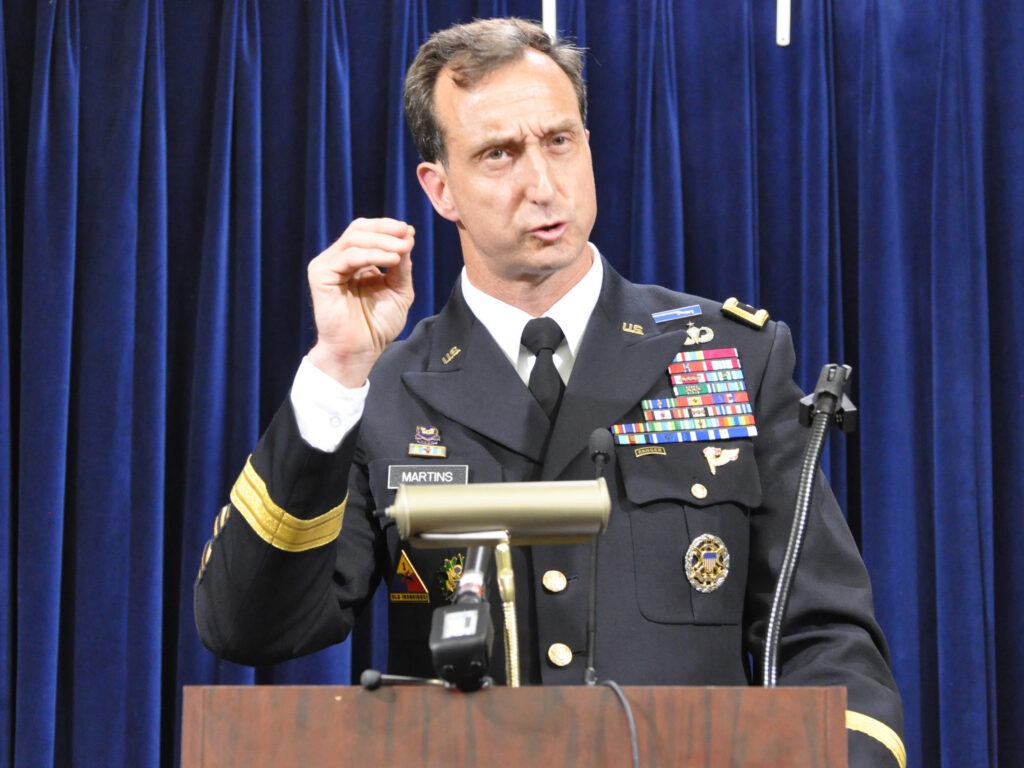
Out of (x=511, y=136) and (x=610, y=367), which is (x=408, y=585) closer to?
(x=610, y=367)

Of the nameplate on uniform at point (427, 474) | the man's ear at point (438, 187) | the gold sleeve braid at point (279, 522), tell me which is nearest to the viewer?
the gold sleeve braid at point (279, 522)

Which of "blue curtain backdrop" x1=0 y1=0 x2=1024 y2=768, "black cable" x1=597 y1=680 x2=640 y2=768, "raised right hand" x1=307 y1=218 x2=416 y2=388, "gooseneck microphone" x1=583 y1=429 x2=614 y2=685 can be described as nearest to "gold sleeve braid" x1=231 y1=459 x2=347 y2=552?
"raised right hand" x1=307 y1=218 x2=416 y2=388

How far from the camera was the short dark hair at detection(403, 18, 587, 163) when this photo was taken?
1.88 metres

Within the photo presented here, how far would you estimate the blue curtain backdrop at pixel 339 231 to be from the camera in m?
2.64

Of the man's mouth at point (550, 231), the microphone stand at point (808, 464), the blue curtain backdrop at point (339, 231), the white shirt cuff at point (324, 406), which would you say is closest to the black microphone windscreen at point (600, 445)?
the microphone stand at point (808, 464)

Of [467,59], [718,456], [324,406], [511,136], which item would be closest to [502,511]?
[324,406]

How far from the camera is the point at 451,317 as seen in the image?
197 cm

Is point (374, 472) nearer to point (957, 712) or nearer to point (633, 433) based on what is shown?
point (633, 433)

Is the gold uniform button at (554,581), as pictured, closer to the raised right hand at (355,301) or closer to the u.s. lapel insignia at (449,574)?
the u.s. lapel insignia at (449,574)

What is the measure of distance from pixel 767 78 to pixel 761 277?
0.42 metres

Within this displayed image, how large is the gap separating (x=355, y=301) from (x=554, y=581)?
0.43 meters

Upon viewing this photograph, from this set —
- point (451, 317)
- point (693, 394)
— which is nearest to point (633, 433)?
point (693, 394)

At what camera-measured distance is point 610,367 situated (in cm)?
180

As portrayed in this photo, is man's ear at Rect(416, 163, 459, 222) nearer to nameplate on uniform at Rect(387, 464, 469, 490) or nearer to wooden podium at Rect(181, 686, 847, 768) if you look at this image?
nameplate on uniform at Rect(387, 464, 469, 490)
